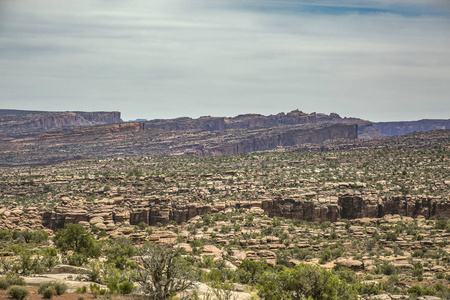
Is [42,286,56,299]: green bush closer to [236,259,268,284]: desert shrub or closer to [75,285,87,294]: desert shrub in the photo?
[75,285,87,294]: desert shrub

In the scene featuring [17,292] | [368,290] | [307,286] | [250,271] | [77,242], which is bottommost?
[250,271]

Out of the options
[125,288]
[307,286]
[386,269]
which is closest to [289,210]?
[386,269]

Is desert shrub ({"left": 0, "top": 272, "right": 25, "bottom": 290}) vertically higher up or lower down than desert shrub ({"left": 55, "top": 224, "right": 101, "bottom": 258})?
higher up

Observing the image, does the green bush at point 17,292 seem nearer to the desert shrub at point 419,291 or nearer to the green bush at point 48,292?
the green bush at point 48,292

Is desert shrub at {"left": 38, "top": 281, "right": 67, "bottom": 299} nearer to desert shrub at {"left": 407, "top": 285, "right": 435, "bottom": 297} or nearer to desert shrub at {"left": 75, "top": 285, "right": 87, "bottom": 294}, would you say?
desert shrub at {"left": 75, "top": 285, "right": 87, "bottom": 294}

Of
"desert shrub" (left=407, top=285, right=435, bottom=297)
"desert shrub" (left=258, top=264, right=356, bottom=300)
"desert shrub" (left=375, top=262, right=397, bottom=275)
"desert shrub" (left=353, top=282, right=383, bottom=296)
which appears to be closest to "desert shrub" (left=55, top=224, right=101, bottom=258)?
"desert shrub" (left=258, top=264, right=356, bottom=300)

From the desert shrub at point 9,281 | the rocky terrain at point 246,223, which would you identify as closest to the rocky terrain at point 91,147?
the rocky terrain at point 246,223

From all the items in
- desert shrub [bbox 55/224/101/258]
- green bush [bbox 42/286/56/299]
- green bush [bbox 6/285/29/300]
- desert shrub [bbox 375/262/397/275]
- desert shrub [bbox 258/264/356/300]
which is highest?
green bush [bbox 6/285/29/300]

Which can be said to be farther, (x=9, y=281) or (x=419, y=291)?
(x=419, y=291)

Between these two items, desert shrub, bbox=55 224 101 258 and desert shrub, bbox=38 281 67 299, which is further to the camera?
desert shrub, bbox=55 224 101 258

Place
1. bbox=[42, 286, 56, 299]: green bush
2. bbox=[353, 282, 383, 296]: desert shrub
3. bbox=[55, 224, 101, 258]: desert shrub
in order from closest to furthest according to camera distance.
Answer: bbox=[42, 286, 56, 299]: green bush < bbox=[353, 282, 383, 296]: desert shrub < bbox=[55, 224, 101, 258]: desert shrub

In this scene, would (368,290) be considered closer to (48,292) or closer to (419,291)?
(419,291)

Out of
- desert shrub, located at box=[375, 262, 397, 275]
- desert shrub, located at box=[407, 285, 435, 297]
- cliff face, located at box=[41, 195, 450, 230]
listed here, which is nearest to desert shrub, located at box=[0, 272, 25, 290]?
desert shrub, located at box=[407, 285, 435, 297]

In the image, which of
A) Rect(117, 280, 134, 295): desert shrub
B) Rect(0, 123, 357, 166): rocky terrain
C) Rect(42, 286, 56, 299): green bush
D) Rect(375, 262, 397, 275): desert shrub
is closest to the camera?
Rect(42, 286, 56, 299): green bush
